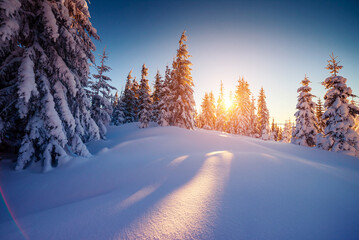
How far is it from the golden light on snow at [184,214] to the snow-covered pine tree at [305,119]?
20.6 meters

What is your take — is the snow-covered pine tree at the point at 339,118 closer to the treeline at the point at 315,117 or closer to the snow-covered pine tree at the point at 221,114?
the treeline at the point at 315,117

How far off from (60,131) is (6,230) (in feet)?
12.5

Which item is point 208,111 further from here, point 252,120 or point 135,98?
point 135,98

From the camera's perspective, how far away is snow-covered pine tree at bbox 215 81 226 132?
38.6m

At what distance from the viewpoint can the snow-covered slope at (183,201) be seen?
2193 millimetres

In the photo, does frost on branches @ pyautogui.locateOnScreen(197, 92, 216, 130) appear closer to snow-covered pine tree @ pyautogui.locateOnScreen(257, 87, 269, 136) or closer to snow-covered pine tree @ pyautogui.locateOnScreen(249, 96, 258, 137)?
snow-covered pine tree @ pyautogui.locateOnScreen(249, 96, 258, 137)

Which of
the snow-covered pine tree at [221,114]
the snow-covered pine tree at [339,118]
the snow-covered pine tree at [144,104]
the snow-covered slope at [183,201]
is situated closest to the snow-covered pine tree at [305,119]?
the snow-covered pine tree at [339,118]

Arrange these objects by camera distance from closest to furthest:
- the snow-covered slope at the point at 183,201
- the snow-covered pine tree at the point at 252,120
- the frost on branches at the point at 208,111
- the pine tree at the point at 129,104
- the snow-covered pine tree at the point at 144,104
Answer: the snow-covered slope at the point at 183,201
the snow-covered pine tree at the point at 144,104
the pine tree at the point at 129,104
the snow-covered pine tree at the point at 252,120
the frost on branches at the point at 208,111

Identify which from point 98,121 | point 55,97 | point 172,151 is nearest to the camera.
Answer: point 55,97

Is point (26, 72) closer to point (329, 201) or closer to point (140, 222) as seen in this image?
point (140, 222)

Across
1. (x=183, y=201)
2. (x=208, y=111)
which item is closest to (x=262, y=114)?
(x=208, y=111)

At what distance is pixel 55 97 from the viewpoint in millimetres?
5945

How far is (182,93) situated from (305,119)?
16565mm

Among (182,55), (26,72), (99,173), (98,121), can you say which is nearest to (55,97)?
(26,72)
